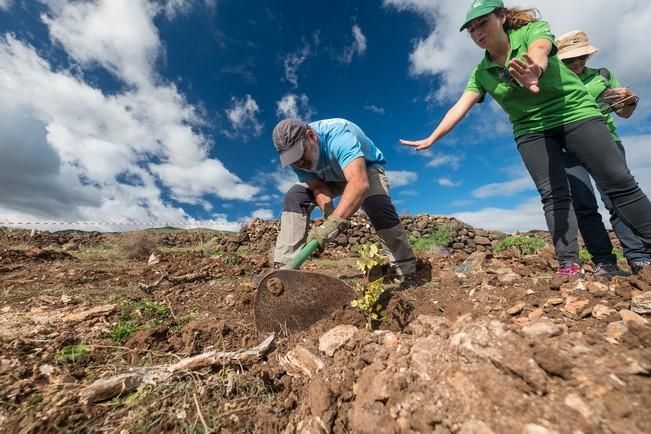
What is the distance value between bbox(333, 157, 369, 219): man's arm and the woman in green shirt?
115 centimetres

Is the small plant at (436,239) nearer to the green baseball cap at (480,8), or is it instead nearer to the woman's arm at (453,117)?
the woman's arm at (453,117)

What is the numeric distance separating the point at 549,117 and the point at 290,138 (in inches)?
76.1

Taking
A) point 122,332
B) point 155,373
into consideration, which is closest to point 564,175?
point 155,373

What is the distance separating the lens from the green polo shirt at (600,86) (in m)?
2.92

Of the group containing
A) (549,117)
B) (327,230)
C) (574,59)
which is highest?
(574,59)

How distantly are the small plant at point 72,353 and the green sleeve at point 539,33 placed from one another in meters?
3.21

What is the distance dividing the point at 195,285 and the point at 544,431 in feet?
10.8

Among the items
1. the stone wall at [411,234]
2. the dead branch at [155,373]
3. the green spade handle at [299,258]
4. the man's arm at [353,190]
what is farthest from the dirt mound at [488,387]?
the stone wall at [411,234]

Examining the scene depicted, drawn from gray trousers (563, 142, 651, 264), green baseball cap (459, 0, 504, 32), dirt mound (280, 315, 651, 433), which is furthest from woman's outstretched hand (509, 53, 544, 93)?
dirt mound (280, 315, 651, 433)

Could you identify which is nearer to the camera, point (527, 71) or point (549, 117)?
point (527, 71)

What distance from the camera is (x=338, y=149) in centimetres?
295

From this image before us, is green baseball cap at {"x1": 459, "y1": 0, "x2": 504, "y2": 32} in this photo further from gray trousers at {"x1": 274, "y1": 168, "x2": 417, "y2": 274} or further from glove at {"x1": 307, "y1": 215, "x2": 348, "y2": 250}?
glove at {"x1": 307, "y1": 215, "x2": 348, "y2": 250}

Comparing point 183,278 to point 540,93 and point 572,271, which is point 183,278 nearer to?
point 572,271

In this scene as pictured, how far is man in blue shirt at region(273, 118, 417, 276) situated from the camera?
2852mm
